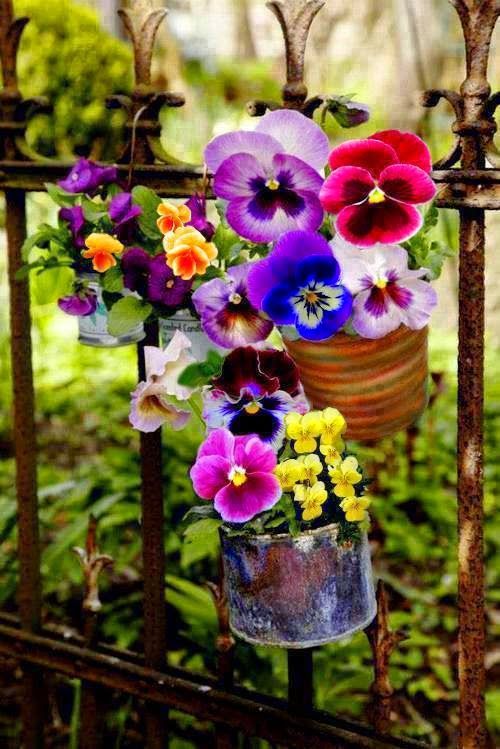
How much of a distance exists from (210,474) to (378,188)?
1.33 feet

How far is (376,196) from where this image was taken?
1.20 metres

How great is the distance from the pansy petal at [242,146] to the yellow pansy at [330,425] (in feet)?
1.06

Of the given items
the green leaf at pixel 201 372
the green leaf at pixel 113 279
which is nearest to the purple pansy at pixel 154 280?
the green leaf at pixel 113 279

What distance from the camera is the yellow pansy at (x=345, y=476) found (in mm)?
1291

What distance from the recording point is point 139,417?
136cm

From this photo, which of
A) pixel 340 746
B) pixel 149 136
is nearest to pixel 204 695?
pixel 340 746

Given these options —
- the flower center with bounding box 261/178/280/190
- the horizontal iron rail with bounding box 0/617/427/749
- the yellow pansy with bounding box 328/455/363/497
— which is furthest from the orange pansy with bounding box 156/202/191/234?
the horizontal iron rail with bounding box 0/617/427/749

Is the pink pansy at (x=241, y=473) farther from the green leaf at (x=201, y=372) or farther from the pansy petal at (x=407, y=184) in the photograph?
the pansy petal at (x=407, y=184)

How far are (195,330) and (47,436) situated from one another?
2.46 meters

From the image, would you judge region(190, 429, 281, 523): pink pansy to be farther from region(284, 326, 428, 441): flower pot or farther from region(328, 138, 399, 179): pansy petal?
region(328, 138, 399, 179): pansy petal

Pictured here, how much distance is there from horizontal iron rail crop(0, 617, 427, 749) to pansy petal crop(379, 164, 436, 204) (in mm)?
785

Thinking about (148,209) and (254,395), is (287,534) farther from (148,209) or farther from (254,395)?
(148,209)

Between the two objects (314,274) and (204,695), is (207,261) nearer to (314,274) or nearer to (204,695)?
(314,274)

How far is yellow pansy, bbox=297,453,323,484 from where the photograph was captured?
128cm
